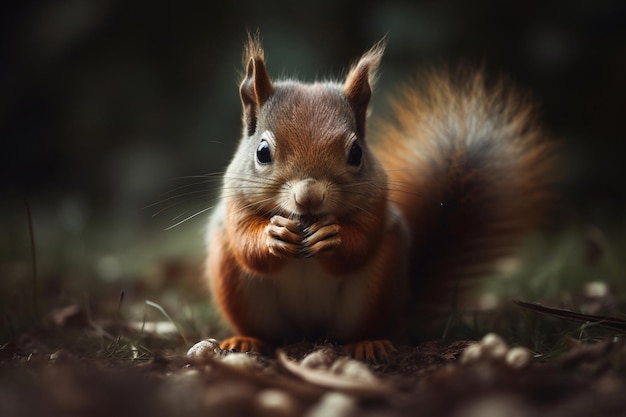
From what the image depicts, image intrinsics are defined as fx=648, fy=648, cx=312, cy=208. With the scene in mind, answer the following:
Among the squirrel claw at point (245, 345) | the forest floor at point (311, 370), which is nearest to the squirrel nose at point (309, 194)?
the forest floor at point (311, 370)

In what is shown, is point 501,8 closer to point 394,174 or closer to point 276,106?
point 394,174

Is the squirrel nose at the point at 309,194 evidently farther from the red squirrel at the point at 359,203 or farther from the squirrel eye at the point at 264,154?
the squirrel eye at the point at 264,154

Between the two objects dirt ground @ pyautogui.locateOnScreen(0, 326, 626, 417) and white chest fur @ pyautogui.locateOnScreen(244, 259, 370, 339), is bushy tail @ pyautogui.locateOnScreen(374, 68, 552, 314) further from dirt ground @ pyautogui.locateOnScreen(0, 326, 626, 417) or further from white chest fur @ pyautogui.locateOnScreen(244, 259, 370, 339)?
dirt ground @ pyautogui.locateOnScreen(0, 326, 626, 417)

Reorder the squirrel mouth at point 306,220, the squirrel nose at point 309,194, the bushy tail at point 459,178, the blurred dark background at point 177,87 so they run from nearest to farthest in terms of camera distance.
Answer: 1. the squirrel nose at point 309,194
2. the squirrel mouth at point 306,220
3. the bushy tail at point 459,178
4. the blurred dark background at point 177,87

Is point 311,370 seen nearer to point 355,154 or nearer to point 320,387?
point 320,387

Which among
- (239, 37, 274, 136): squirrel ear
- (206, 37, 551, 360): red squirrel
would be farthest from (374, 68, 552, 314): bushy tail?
(239, 37, 274, 136): squirrel ear

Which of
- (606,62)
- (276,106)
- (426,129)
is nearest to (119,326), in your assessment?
(276,106)

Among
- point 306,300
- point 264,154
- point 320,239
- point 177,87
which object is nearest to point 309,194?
point 320,239
